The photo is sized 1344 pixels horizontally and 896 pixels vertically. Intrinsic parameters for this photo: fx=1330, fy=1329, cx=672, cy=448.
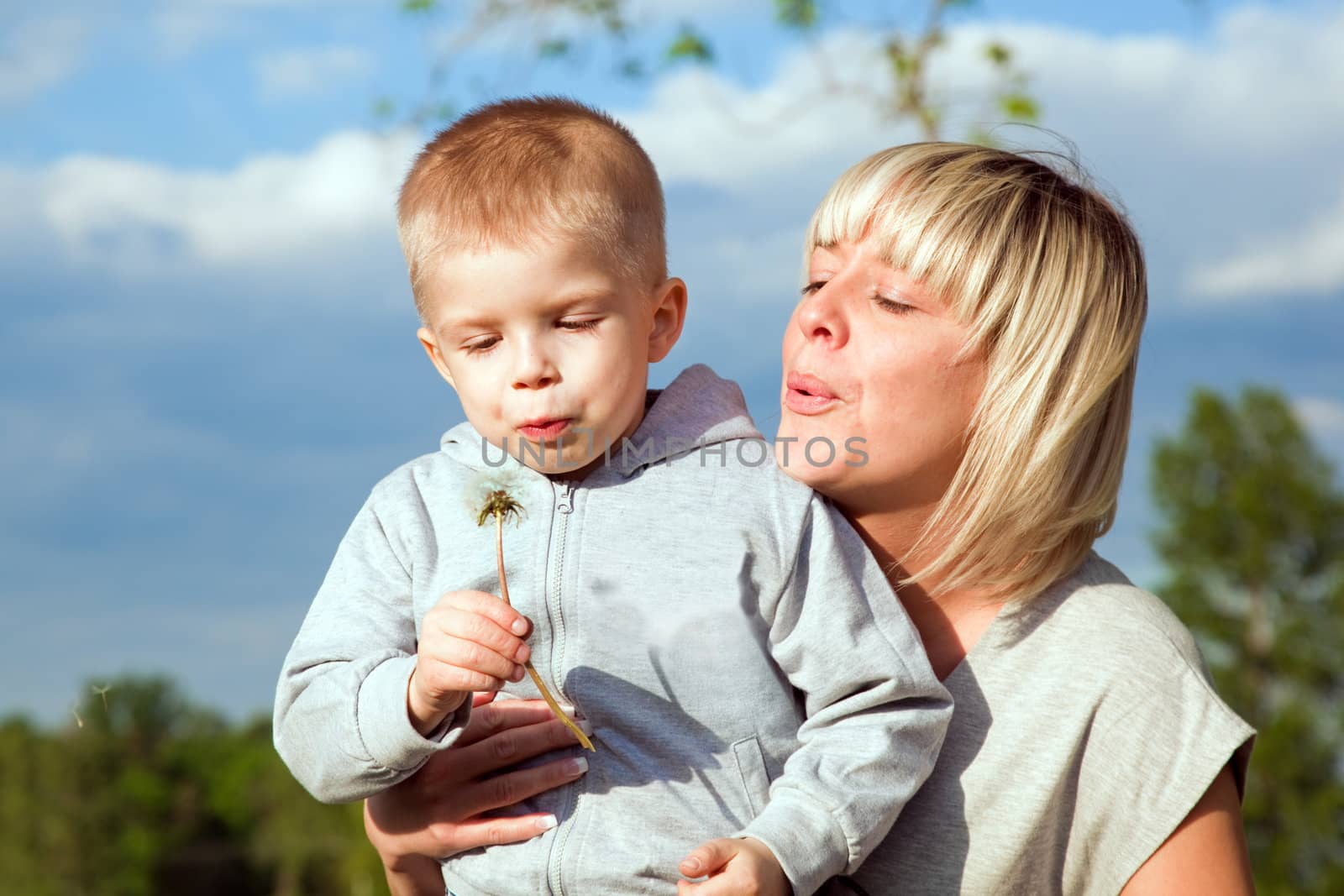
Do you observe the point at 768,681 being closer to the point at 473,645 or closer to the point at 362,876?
the point at 473,645

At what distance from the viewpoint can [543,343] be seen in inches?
90.7

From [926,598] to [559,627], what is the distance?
911 mm

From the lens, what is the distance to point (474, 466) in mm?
2582

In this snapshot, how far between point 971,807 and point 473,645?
46.1 inches

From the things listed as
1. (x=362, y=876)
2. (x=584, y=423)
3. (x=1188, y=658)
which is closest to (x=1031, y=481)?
(x=1188, y=658)

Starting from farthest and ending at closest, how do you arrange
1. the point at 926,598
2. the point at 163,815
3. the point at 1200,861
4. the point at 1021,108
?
1. the point at 163,815
2. the point at 1021,108
3. the point at 926,598
4. the point at 1200,861

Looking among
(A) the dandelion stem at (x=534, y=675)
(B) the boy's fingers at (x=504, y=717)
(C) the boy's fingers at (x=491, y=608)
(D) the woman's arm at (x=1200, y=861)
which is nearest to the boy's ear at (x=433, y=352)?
(A) the dandelion stem at (x=534, y=675)

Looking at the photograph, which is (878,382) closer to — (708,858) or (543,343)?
A: (543,343)

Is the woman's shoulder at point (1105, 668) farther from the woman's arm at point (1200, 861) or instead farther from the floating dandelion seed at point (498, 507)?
the floating dandelion seed at point (498, 507)

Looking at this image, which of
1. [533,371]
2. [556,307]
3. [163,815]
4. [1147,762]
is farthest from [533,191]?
[163,815]

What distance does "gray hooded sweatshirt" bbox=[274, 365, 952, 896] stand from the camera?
7.77 feet

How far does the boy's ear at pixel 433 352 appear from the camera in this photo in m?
2.53

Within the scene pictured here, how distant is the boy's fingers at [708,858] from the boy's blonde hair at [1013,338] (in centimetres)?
85

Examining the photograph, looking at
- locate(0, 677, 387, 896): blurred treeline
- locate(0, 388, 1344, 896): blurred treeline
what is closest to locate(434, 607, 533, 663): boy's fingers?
locate(0, 388, 1344, 896): blurred treeline
